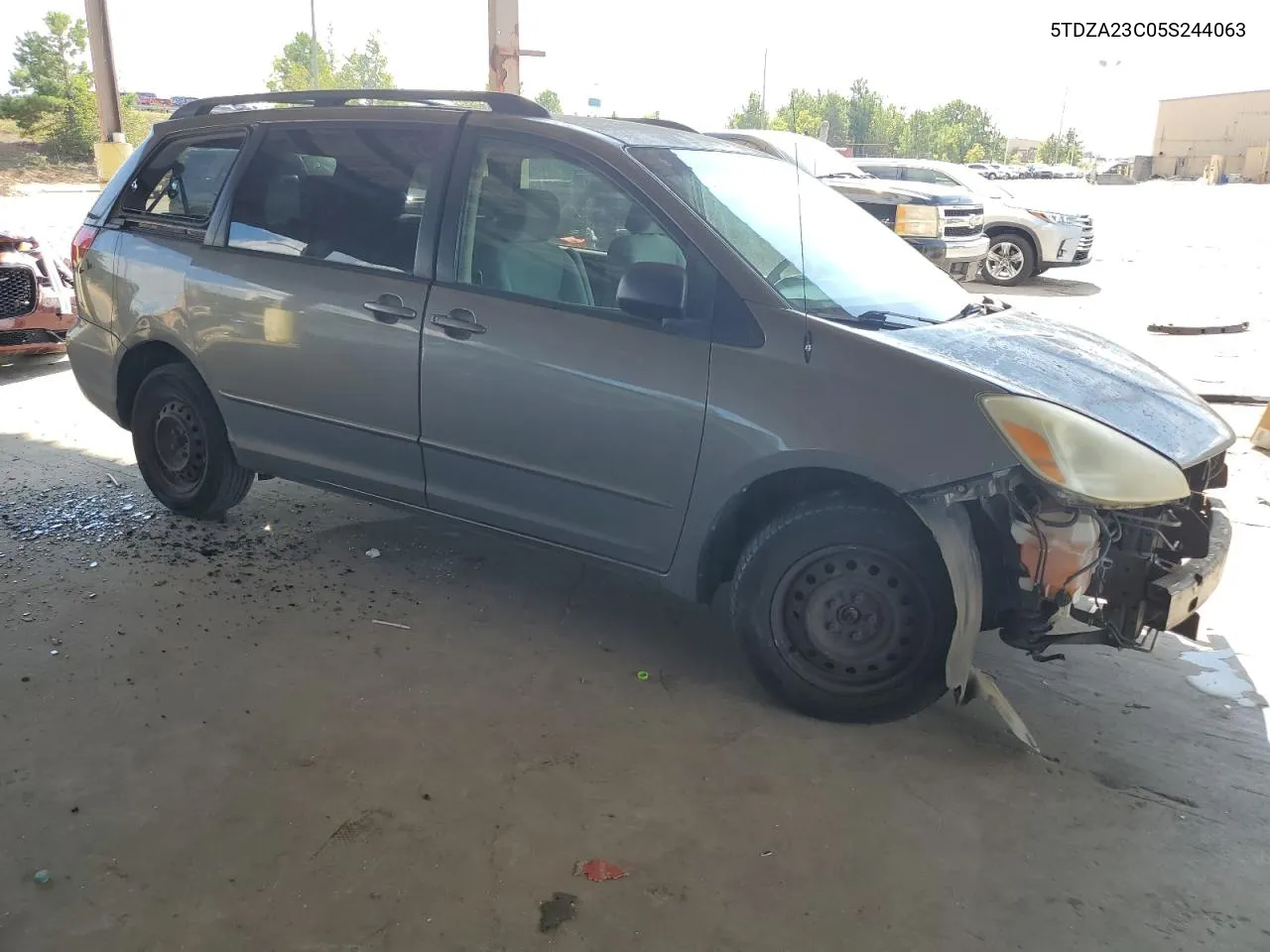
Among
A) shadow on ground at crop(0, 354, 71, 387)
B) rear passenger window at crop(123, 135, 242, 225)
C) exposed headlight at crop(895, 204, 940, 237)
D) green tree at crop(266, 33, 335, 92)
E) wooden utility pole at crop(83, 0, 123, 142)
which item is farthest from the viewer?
green tree at crop(266, 33, 335, 92)

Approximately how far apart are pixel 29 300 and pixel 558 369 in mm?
6265

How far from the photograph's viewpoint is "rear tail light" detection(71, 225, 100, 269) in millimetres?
4867

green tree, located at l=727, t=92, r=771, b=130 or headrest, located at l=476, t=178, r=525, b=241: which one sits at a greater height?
green tree, located at l=727, t=92, r=771, b=130

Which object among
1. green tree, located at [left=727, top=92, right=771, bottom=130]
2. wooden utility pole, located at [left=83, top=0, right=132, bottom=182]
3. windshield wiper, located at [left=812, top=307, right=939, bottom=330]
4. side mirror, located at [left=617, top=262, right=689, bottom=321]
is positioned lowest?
windshield wiper, located at [left=812, top=307, right=939, bottom=330]

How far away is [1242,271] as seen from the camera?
15391 mm

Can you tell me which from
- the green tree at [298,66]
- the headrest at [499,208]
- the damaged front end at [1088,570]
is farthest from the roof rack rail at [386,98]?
the green tree at [298,66]

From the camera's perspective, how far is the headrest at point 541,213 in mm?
3648

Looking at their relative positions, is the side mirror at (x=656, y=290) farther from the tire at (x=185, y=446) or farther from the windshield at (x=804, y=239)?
the tire at (x=185, y=446)

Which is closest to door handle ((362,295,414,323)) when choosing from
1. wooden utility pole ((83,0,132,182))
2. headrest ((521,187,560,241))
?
headrest ((521,187,560,241))

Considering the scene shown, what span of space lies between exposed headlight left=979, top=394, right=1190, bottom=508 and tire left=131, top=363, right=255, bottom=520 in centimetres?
337

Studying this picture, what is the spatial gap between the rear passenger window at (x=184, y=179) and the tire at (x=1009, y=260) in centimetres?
1203

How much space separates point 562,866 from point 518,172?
235 cm

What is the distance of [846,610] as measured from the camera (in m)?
3.15

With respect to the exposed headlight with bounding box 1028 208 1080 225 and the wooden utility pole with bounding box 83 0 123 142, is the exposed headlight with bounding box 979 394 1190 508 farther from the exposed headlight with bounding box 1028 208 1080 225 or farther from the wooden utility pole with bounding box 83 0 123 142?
the wooden utility pole with bounding box 83 0 123 142
